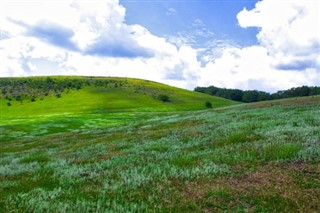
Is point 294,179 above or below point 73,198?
above

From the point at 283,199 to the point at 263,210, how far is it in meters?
0.89

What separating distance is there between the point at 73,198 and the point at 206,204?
3.91 meters

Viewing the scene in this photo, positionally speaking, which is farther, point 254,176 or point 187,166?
point 187,166

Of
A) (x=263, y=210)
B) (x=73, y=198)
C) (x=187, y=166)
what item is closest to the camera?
(x=263, y=210)

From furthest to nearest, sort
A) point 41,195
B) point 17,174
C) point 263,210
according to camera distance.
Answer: point 17,174 → point 41,195 → point 263,210

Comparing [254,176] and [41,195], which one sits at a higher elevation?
[254,176]

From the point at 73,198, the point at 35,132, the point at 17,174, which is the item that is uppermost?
the point at 73,198

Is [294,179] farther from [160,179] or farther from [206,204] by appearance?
[160,179]

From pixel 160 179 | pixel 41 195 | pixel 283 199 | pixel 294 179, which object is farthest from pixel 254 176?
pixel 41 195

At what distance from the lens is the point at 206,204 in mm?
8867

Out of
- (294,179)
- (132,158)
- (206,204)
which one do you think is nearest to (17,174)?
(132,158)

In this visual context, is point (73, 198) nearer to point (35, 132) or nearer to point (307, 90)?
point (35, 132)

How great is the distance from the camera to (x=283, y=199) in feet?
28.6

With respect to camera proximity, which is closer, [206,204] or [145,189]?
[206,204]
